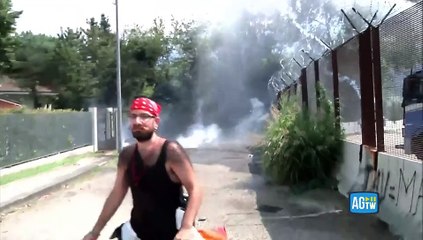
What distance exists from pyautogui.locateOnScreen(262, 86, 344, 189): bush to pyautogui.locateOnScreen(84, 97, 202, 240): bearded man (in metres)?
7.16

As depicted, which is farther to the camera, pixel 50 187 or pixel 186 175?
pixel 50 187

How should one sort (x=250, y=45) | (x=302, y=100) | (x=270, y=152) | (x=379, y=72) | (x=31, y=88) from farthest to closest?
(x=250, y=45) → (x=31, y=88) → (x=302, y=100) → (x=270, y=152) → (x=379, y=72)

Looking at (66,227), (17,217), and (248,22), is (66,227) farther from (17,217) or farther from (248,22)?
(248,22)

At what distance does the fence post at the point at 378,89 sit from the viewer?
25.9ft

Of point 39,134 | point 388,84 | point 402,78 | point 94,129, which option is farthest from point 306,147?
point 94,129

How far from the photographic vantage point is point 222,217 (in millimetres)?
9305

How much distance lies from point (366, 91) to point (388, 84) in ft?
2.47

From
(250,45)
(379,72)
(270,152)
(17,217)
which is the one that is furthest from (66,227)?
(250,45)

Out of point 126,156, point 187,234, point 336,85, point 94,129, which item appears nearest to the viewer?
point 187,234

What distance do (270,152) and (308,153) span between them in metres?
1.17

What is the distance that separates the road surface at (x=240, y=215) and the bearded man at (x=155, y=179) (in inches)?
147

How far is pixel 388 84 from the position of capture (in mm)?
7824

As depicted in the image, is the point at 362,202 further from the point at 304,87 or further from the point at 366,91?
the point at 304,87

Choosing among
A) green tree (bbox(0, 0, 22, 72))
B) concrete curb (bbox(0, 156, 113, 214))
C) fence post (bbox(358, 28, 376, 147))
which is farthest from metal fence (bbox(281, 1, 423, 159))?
green tree (bbox(0, 0, 22, 72))
